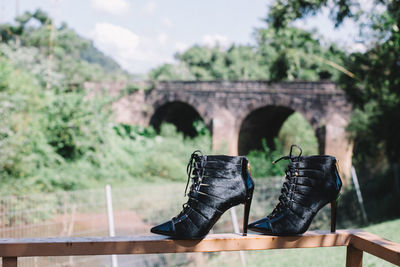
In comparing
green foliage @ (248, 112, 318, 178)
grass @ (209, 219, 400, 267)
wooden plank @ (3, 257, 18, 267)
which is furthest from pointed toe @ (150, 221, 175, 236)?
green foliage @ (248, 112, 318, 178)

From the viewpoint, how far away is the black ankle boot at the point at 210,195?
157 centimetres

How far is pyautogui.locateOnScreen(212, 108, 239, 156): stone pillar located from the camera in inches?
674

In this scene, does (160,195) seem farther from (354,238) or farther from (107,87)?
(107,87)

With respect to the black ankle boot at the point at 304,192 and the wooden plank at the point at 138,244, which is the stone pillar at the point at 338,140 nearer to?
the black ankle boot at the point at 304,192

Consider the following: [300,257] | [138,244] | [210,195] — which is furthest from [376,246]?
[300,257]

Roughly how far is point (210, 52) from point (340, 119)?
20.0 metres

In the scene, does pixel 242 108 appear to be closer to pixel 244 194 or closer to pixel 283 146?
pixel 283 146

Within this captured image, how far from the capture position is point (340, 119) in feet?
46.4

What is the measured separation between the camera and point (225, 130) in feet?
57.2

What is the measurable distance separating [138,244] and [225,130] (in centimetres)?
1596

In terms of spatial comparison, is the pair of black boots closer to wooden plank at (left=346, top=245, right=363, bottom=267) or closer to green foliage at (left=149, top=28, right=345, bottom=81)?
wooden plank at (left=346, top=245, right=363, bottom=267)

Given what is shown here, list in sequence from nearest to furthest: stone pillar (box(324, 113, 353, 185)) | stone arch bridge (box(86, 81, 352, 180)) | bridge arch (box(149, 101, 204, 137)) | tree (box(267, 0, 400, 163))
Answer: tree (box(267, 0, 400, 163))
stone pillar (box(324, 113, 353, 185))
stone arch bridge (box(86, 81, 352, 180))
bridge arch (box(149, 101, 204, 137))

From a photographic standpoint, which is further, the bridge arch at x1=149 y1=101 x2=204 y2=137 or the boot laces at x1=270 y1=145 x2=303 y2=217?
the bridge arch at x1=149 y1=101 x2=204 y2=137

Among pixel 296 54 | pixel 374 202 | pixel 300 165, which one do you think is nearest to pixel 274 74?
pixel 296 54
